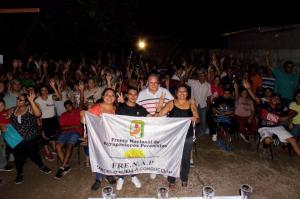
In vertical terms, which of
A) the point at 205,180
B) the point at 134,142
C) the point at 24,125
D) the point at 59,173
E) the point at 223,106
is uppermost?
the point at 223,106

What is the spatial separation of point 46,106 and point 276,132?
19.3 ft

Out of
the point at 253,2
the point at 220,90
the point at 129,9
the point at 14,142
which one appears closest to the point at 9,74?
the point at 14,142

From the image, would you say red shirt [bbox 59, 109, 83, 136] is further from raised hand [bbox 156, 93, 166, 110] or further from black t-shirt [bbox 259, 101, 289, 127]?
black t-shirt [bbox 259, 101, 289, 127]

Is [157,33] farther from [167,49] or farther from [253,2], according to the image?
[253,2]

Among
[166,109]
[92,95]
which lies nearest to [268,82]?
[166,109]

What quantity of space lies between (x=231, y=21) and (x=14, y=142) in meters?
18.4

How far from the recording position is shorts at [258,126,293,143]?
7105 millimetres

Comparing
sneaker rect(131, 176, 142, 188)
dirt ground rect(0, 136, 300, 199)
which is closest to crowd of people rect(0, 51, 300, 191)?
sneaker rect(131, 176, 142, 188)

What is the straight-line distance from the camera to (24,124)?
6.29m

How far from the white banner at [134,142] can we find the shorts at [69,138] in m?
1.19

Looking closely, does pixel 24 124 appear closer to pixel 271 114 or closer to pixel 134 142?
pixel 134 142

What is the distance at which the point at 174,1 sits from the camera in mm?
24484

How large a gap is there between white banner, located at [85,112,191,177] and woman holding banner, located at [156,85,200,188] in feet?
0.40

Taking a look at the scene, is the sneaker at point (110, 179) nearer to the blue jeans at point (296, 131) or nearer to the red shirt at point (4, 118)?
the red shirt at point (4, 118)
